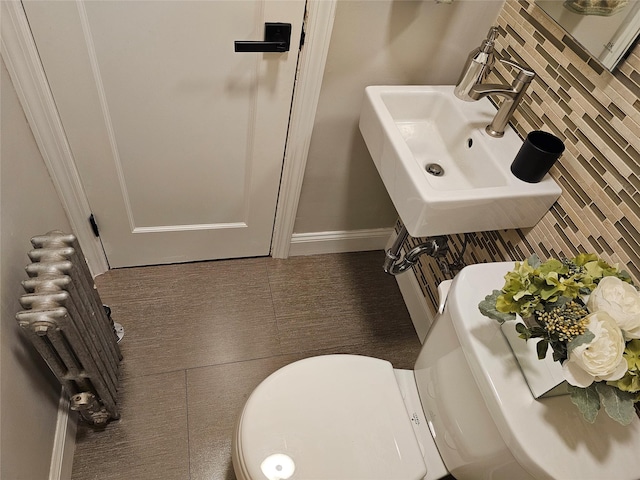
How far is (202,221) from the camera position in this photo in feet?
5.84

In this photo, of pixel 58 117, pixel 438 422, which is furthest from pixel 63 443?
pixel 438 422

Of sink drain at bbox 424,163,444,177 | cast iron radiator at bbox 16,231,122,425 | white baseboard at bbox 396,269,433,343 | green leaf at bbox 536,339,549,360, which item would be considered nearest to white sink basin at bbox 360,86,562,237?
sink drain at bbox 424,163,444,177

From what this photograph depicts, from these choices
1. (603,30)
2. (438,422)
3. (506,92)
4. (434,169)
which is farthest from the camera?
(434,169)

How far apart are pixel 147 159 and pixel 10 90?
1.35 ft

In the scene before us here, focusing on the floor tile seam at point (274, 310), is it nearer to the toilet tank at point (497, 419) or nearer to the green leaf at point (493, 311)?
the toilet tank at point (497, 419)

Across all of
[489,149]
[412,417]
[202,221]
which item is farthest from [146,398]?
[489,149]

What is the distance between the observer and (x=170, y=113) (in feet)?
4.61

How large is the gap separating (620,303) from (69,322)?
1.07 meters

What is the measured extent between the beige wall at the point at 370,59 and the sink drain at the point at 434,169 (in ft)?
0.91

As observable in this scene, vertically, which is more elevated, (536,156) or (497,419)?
(536,156)

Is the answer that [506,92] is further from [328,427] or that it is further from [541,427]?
[328,427]

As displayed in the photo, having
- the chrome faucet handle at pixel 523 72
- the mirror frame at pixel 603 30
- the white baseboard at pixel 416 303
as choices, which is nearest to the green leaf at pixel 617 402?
the mirror frame at pixel 603 30

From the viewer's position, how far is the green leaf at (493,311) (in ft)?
2.86

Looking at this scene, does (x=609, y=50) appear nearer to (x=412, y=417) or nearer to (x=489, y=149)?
(x=489, y=149)
